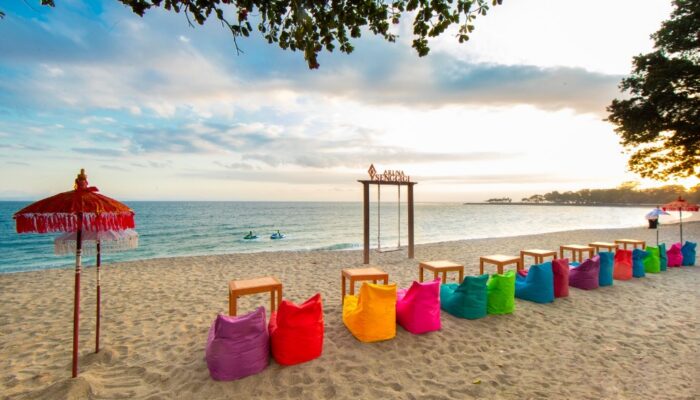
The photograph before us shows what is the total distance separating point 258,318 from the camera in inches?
131

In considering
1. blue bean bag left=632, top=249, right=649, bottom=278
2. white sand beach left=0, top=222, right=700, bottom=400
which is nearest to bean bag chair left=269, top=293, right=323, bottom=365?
white sand beach left=0, top=222, right=700, bottom=400

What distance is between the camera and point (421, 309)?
4145 mm

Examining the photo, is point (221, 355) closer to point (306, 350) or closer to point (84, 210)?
point (306, 350)

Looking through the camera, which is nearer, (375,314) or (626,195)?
(375,314)

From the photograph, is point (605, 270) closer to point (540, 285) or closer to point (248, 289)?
point (540, 285)

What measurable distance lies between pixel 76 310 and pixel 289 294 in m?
3.79

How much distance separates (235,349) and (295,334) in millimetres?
616

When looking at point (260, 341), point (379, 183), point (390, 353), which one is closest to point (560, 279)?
point (390, 353)

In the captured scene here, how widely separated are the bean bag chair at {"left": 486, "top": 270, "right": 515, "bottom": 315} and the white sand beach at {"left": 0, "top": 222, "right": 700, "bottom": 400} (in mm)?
180

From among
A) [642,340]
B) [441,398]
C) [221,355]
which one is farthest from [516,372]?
[221,355]

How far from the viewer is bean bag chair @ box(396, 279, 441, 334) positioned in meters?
4.13

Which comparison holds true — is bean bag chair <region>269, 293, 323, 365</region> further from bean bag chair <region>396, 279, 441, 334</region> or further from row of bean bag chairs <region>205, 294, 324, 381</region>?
bean bag chair <region>396, 279, 441, 334</region>

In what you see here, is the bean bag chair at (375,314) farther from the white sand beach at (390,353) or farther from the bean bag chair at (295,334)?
the bean bag chair at (295,334)

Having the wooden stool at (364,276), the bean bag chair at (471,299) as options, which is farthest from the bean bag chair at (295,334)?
the bean bag chair at (471,299)
